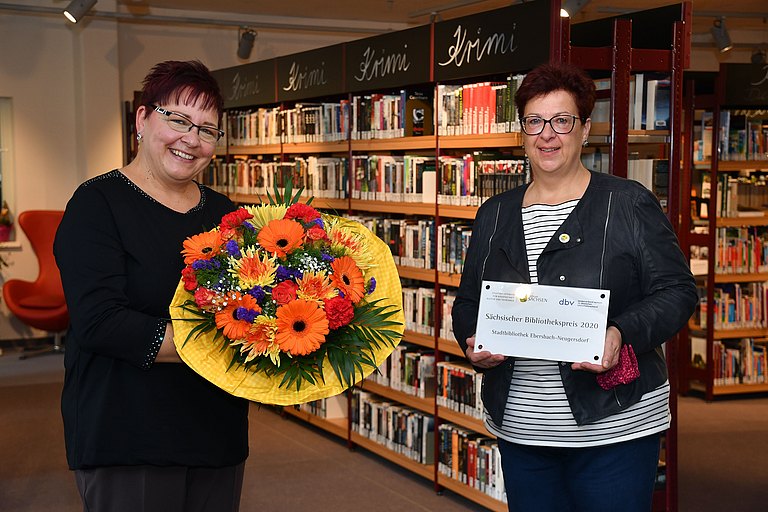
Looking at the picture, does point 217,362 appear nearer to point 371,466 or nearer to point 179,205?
point 179,205

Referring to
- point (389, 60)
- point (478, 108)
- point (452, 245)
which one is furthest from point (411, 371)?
point (389, 60)

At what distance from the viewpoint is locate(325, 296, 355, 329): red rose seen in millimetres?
2000

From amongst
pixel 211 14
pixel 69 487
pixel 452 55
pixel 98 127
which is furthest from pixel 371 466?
pixel 211 14

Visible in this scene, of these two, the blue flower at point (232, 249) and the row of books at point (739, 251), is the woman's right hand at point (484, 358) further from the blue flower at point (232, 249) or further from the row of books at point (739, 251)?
the row of books at point (739, 251)

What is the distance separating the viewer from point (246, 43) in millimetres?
11070

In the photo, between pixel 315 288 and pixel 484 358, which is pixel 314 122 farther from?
pixel 315 288

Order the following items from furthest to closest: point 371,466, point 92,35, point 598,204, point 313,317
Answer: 1. point 92,35
2. point 371,466
3. point 598,204
4. point 313,317

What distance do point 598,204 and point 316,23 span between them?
388 inches

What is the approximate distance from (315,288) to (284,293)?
0.07 metres

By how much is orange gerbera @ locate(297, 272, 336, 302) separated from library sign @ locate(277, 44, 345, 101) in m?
4.49

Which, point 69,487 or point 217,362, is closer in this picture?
point 217,362

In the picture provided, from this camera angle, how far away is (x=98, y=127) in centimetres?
1048

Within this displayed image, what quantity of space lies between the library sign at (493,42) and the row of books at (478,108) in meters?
0.10

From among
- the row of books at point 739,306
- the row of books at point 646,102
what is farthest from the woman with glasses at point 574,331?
the row of books at point 739,306
